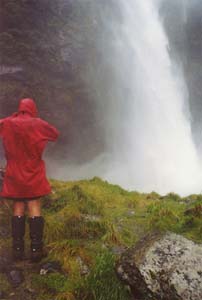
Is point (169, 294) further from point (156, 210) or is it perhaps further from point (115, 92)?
point (115, 92)

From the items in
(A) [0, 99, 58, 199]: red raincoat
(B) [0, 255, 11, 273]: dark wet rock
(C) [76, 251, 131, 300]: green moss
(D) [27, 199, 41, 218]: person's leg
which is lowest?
(C) [76, 251, 131, 300]: green moss

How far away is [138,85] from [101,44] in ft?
14.6

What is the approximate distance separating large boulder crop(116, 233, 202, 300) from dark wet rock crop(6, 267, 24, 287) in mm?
1368

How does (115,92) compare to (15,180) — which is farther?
(115,92)

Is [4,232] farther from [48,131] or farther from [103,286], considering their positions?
[103,286]

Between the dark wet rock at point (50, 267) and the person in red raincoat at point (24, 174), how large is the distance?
170 millimetres

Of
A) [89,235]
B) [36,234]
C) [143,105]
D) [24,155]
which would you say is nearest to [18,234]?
[36,234]

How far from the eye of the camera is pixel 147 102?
29.9m

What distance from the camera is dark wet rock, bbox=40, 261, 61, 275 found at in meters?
4.83

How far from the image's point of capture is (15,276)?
15.5 feet

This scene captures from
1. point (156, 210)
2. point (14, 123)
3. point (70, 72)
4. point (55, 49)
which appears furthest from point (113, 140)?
point (14, 123)

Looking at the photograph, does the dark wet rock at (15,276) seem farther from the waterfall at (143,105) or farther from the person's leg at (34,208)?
the waterfall at (143,105)

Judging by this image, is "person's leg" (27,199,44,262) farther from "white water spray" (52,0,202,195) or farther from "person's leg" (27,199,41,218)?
"white water spray" (52,0,202,195)

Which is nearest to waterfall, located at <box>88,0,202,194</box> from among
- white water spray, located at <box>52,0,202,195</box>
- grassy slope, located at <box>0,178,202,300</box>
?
white water spray, located at <box>52,0,202,195</box>
